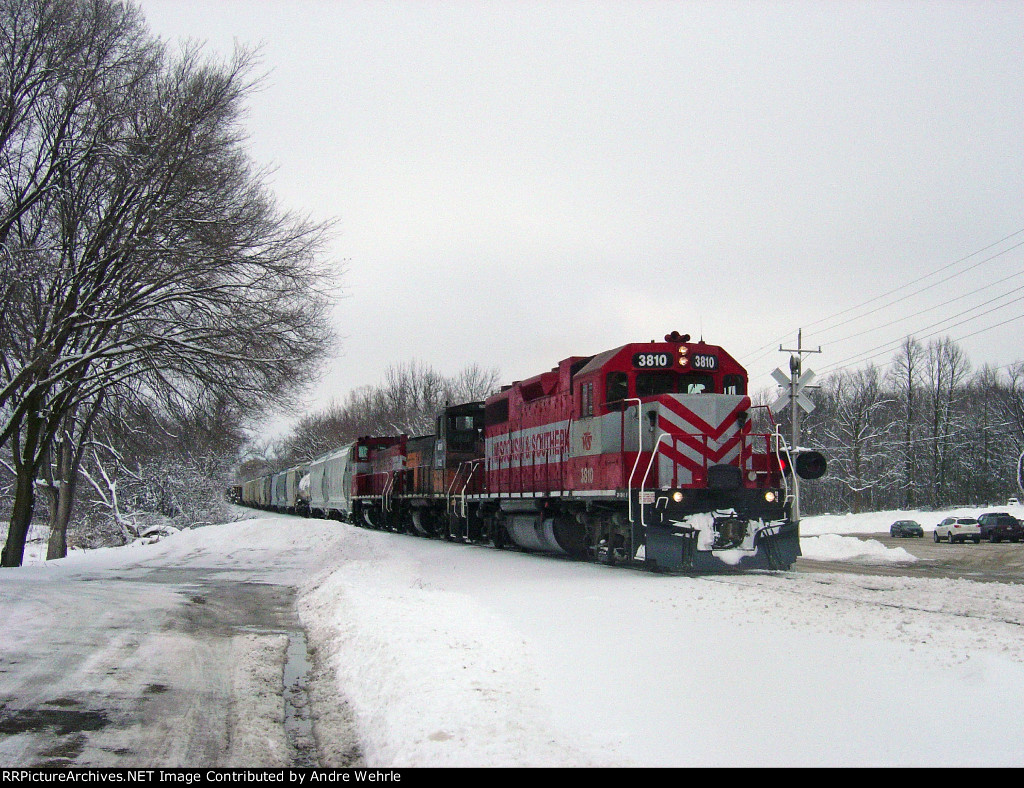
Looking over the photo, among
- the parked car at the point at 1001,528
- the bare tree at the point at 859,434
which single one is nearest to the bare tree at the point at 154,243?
the parked car at the point at 1001,528

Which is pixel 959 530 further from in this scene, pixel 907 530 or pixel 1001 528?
pixel 907 530

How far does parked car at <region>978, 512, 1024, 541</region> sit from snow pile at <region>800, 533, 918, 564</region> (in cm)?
1611

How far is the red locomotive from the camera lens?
1395cm

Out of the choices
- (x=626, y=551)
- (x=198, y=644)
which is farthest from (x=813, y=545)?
(x=198, y=644)

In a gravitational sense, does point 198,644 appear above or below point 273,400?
below

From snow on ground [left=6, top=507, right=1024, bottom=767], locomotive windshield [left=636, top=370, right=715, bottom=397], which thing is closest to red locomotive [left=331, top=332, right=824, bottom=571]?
locomotive windshield [left=636, top=370, right=715, bottom=397]

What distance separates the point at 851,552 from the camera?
70.3 ft

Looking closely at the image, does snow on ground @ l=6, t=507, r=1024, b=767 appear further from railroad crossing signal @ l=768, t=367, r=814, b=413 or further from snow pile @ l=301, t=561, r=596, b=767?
railroad crossing signal @ l=768, t=367, r=814, b=413

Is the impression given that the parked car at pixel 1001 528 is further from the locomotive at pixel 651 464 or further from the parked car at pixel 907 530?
the locomotive at pixel 651 464

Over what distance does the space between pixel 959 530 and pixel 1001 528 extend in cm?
175

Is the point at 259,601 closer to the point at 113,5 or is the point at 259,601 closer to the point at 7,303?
the point at 7,303

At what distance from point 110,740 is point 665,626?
5.07m

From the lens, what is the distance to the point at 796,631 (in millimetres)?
8188

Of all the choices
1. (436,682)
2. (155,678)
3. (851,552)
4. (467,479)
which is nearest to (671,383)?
(851,552)
